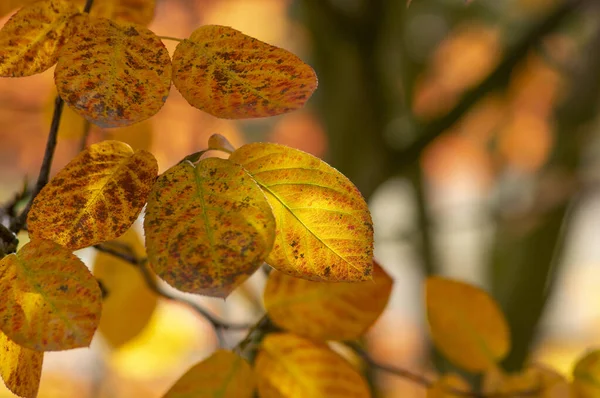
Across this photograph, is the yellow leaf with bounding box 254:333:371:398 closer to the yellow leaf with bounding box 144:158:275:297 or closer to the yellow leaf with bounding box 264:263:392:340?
the yellow leaf with bounding box 264:263:392:340

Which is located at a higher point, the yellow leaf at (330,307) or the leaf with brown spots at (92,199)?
the leaf with brown spots at (92,199)

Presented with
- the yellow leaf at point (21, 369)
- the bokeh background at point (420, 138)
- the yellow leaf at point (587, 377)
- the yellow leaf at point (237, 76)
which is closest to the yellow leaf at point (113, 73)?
the yellow leaf at point (237, 76)

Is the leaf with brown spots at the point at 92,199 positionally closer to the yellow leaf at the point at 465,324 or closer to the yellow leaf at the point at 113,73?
the yellow leaf at the point at 113,73

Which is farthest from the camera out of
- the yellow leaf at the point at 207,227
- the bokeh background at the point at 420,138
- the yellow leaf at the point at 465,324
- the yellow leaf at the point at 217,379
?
the bokeh background at the point at 420,138

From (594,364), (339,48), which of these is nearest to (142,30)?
(594,364)

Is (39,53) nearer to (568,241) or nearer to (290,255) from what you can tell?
(290,255)

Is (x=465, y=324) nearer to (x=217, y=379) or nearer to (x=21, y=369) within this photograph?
(x=217, y=379)

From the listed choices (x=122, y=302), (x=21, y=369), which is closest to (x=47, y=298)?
(x=21, y=369)

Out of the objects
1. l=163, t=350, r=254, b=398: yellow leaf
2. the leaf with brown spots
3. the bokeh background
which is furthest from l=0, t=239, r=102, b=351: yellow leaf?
the bokeh background
